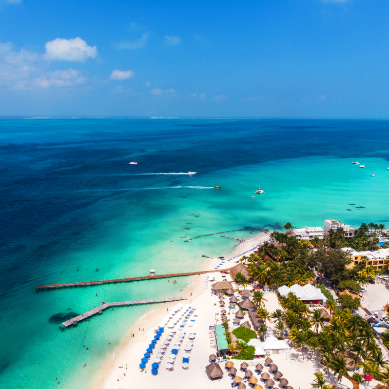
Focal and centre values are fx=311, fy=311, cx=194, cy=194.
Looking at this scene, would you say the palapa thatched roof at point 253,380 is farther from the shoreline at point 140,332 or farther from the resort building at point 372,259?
the resort building at point 372,259

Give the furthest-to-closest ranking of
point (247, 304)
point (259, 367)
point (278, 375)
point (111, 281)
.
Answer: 1. point (111, 281)
2. point (247, 304)
3. point (259, 367)
4. point (278, 375)

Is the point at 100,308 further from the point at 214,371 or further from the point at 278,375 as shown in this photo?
the point at 278,375

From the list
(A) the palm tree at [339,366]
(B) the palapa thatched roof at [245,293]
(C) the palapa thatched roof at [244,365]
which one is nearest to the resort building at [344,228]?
(B) the palapa thatched roof at [245,293]

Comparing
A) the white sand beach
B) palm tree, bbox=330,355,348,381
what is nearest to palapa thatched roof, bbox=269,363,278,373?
the white sand beach

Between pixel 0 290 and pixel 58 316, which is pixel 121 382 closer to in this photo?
pixel 58 316

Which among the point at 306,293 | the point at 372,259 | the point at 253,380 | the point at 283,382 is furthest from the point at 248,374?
the point at 372,259

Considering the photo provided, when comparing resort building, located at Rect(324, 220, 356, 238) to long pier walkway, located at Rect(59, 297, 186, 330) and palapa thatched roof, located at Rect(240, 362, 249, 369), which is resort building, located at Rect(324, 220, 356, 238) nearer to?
long pier walkway, located at Rect(59, 297, 186, 330)
